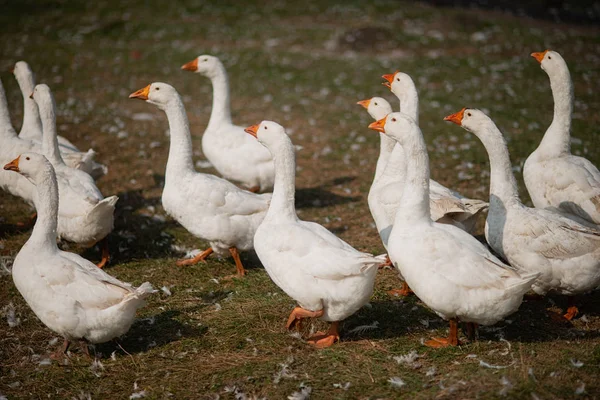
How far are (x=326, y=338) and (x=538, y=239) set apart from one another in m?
2.22

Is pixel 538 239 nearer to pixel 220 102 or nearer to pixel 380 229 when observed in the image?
pixel 380 229

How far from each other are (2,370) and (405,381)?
11.5 feet

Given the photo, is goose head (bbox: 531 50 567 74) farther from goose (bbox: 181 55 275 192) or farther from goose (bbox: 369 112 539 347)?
goose (bbox: 181 55 275 192)

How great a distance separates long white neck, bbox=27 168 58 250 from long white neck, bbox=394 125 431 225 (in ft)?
10.7

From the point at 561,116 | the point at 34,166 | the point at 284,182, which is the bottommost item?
the point at 284,182

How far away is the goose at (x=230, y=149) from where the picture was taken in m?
8.99

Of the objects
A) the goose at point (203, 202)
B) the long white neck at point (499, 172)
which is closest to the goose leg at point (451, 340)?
the long white neck at point (499, 172)

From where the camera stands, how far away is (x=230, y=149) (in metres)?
9.14

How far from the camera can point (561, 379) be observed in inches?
177

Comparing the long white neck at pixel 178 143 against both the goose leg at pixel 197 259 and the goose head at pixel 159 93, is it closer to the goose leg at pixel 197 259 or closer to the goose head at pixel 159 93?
the goose head at pixel 159 93

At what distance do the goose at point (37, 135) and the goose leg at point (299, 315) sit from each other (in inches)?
180

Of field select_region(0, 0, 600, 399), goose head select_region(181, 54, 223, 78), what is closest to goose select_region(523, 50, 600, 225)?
field select_region(0, 0, 600, 399)

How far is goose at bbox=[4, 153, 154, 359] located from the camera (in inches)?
196

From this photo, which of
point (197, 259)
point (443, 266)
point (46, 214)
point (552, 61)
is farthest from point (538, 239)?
point (46, 214)
